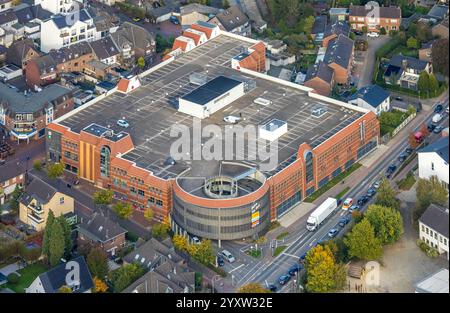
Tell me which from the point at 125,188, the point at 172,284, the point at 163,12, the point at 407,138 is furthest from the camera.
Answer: the point at 163,12

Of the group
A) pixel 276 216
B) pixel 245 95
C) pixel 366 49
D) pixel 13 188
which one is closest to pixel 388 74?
pixel 366 49

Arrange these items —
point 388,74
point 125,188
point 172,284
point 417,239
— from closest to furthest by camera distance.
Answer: point 172,284
point 417,239
point 125,188
point 388,74

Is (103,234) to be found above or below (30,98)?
below

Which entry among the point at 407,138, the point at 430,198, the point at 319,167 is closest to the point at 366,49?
the point at 407,138

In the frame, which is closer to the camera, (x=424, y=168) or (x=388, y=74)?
(x=424, y=168)

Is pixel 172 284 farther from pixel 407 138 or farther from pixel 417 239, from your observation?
pixel 407 138

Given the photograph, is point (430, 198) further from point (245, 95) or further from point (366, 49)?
point (366, 49)

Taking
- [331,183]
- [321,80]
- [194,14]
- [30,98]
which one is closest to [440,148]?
[331,183]

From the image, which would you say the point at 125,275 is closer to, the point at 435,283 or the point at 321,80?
the point at 435,283

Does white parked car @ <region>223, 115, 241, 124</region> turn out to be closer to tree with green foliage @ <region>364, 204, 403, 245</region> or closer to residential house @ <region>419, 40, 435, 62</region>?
tree with green foliage @ <region>364, 204, 403, 245</region>
